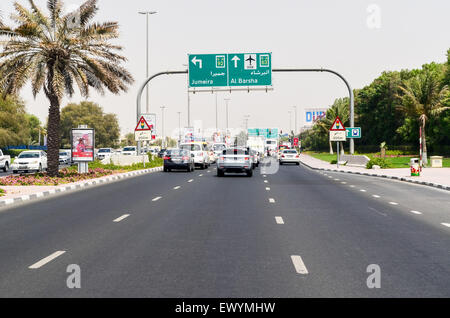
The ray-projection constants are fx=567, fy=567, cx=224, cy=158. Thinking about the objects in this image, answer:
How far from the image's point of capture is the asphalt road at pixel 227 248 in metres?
6.24

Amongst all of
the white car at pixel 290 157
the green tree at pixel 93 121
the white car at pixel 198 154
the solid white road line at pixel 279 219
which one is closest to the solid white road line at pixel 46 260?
the solid white road line at pixel 279 219

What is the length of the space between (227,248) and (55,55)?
2169cm

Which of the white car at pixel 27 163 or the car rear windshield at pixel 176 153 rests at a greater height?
the car rear windshield at pixel 176 153

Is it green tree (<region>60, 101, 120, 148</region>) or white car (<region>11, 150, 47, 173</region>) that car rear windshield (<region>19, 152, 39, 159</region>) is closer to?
white car (<region>11, 150, 47, 173</region>)

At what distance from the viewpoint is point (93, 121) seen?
428 feet

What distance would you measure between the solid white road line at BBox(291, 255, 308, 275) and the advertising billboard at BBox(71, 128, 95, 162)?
24789 millimetres

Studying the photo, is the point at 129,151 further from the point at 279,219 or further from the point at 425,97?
the point at 279,219

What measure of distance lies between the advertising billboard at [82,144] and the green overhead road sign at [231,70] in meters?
11.0

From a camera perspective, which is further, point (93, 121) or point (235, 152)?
point (93, 121)

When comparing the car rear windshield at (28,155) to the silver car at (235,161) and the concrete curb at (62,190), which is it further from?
the silver car at (235,161)

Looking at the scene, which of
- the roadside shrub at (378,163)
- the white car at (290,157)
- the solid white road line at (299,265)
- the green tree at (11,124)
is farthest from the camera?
the green tree at (11,124)

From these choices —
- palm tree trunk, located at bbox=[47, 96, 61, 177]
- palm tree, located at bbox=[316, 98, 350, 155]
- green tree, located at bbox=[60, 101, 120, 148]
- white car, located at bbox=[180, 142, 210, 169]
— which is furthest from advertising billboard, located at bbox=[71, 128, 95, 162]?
green tree, located at bbox=[60, 101, 120, 148]

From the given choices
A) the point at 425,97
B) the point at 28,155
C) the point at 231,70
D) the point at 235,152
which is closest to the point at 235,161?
the point at 235,152
